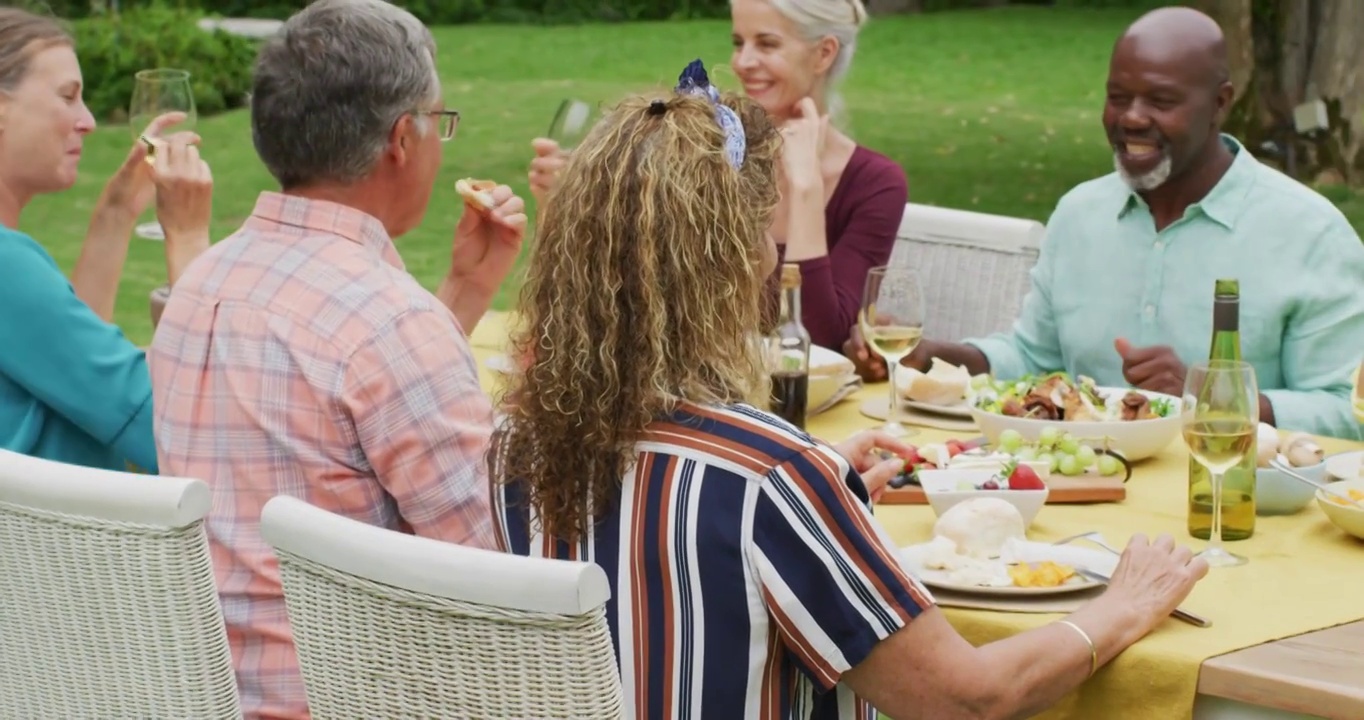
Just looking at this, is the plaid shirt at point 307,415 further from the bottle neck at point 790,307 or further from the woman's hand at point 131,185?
the woman's hand at point 131,185

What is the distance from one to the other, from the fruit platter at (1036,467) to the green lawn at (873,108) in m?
4.33

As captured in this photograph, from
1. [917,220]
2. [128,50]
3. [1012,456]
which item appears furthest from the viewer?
[128,50]

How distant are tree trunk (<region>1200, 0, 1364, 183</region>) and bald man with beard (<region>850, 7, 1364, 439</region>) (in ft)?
22.6

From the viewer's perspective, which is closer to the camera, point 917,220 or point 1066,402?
point 1066,402

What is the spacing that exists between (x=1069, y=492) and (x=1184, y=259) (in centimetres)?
125

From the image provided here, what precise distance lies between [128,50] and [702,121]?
1415 cm

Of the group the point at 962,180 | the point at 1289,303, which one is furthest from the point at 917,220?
the point at 962,180

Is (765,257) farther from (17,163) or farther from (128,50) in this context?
(128,50)

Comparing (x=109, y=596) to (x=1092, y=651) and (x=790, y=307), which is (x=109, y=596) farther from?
(x=790, y=307)

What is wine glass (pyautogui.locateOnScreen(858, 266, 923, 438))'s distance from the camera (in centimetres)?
336

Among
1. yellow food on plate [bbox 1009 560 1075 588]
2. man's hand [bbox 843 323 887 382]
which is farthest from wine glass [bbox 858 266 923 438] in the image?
yellow food on plate [bbox 1009 560 1075 588]

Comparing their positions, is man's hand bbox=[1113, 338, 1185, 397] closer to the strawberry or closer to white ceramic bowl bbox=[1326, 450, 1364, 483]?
white ceramic bowl bbox=[1326, 450, 1364, 483]

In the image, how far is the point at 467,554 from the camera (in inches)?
72.6

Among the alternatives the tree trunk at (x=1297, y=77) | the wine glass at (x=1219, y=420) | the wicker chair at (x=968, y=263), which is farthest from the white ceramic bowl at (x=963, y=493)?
the tree trunk at (x=1297, y=77)
